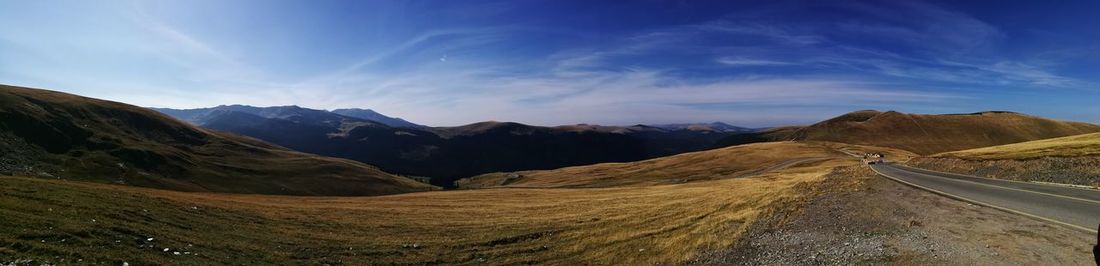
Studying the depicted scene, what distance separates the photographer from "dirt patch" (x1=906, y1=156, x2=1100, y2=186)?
3262 centimetres

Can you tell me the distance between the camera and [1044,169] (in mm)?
37500

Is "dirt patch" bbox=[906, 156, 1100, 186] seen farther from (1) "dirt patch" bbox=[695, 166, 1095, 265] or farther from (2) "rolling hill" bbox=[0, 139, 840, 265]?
(2) "rolling hill" bbox=[0, 139, 840, 265]

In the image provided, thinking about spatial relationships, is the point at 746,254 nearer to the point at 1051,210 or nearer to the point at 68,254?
the point at 1051,210

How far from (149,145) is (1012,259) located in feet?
533

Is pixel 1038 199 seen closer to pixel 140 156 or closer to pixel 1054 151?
pixel 1054 151

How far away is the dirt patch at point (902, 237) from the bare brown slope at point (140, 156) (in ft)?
322

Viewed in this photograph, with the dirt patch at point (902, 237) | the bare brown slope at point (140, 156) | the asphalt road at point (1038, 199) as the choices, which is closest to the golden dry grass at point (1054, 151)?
the asphalt road at point (1038, 199)

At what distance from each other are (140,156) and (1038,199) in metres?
148

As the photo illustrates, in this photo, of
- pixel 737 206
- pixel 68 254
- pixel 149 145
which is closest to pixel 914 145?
pixel 737 206

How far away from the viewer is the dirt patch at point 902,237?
14609mm

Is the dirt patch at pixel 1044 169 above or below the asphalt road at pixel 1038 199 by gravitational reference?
above

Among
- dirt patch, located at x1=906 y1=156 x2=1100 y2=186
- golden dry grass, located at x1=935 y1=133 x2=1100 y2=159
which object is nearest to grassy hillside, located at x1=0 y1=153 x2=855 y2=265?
dirt patch, located at x1=906 y1=156 x2=1100 y2=186

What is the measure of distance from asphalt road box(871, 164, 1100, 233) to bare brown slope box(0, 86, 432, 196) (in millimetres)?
108102

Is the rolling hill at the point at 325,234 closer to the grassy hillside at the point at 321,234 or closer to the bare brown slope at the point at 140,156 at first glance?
the grassy hillside at the point at 321,234
